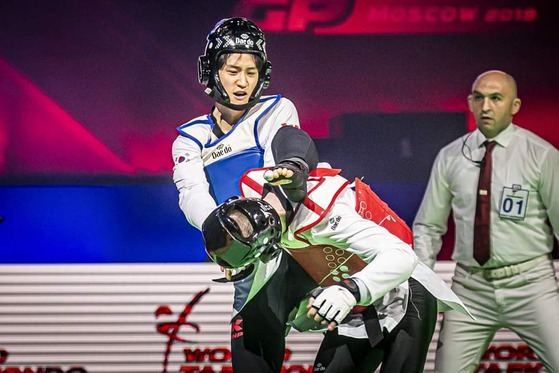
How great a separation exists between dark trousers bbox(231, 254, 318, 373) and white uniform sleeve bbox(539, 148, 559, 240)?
82.2 inches

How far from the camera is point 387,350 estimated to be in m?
3.32

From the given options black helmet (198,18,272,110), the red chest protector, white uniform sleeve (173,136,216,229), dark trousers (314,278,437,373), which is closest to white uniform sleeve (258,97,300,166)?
black helmet (198,18,272,110)

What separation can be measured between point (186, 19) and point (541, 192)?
2.81 meters

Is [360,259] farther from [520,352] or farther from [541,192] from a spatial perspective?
[520,352]

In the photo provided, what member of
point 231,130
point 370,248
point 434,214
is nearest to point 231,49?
point 231,130

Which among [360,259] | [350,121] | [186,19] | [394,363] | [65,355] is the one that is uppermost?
[186,19]

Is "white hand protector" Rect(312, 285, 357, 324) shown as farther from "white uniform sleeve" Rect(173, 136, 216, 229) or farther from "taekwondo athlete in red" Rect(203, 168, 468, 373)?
"white uniform sleeve" Rect(173, 136, 216, 229)

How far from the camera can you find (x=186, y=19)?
19.2 feet

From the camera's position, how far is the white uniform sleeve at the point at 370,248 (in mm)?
2854

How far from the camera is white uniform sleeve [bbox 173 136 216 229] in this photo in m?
3.43

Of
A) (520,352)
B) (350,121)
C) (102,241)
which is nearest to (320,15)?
(350,121)

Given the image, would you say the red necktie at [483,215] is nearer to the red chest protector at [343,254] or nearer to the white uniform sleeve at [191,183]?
the red chest protector at [343,254]

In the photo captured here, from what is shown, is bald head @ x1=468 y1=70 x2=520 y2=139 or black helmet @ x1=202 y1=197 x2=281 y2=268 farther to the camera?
bald head @ x1=468 y1=70 x2=520 y2=139

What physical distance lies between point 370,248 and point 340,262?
0.28 meters
